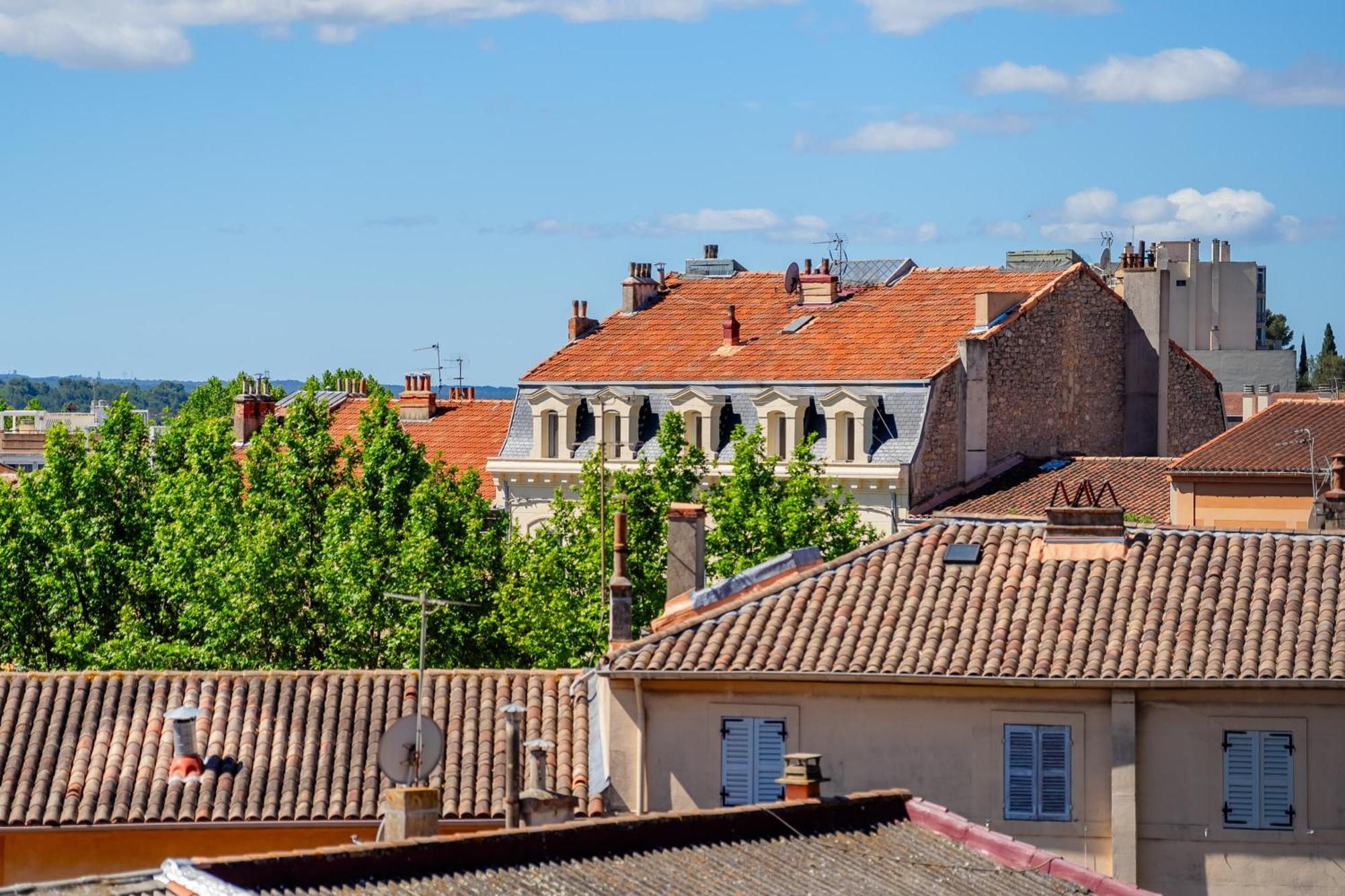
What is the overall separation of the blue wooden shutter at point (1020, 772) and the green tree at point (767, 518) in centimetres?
1674

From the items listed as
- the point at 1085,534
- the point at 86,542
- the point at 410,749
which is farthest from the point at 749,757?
the point at 86,542

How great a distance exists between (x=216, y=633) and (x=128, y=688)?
1306 centimetres

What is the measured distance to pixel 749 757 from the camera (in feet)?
91.2

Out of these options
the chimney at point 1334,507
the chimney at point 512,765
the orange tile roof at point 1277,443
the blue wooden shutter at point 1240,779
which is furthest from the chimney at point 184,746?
the orange tile roof at point 1277,443

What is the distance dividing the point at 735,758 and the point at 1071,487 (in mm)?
25041

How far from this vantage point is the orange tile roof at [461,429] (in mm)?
67062

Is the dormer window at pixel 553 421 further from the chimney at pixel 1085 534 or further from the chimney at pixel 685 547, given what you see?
the chimney at pixel 1085 534

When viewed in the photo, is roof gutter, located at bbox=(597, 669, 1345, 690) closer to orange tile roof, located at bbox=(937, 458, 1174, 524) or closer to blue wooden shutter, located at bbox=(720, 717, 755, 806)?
blue wooden shutter, located at bbox=(720, 717, 755, 806)

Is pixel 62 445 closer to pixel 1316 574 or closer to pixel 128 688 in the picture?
pixel 128 688

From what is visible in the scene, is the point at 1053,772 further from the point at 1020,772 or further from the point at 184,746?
the point at 184,746

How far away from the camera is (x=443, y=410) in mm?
72562

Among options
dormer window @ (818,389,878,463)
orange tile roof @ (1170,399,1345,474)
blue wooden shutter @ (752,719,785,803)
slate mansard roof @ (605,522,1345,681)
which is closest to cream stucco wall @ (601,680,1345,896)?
blue wooden shutter @ (752,719,785,803)

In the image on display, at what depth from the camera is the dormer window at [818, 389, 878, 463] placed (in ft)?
180

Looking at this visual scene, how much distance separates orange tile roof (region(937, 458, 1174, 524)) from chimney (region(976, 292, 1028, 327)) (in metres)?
3.86
